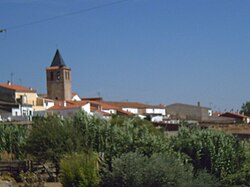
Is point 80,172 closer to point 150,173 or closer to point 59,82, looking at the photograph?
point 150,173

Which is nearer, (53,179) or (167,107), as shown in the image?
(53,179)

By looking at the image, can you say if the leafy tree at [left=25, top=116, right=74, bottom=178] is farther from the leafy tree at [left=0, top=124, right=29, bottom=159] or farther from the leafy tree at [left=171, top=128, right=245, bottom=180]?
the leafy tree at [left=171, top=128, right=245, bottom=180]

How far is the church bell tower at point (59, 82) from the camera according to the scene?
13475 centimetres

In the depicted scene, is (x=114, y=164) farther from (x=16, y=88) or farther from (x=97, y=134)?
(x=16, y=88)

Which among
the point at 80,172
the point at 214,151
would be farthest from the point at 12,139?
the point at 214,151

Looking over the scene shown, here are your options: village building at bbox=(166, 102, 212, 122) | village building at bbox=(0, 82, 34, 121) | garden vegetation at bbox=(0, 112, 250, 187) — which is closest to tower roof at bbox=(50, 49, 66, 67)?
village building at bbox=(166, 102, 212, 122)

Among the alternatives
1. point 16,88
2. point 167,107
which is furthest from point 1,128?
point 167,107

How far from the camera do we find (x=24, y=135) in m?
28.9

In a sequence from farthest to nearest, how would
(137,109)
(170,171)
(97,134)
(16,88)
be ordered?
(137,109), (16,88), (97,134), (170,171)

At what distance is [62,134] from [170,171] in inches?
304

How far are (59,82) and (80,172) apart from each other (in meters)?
120

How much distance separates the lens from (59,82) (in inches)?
5349

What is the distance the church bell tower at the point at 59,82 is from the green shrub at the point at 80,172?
11513 centimetres

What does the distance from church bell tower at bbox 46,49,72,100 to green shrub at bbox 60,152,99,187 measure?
378ft
